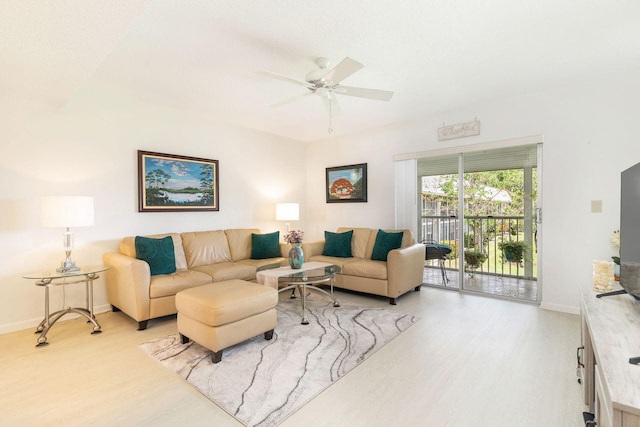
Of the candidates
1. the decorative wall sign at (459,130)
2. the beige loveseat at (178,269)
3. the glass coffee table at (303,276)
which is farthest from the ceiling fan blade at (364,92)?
the beige loveseat at (178,269)

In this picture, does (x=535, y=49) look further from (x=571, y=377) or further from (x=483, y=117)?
(x=571, y=377)

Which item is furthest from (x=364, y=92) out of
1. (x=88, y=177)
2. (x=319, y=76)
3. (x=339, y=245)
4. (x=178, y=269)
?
(x=88, y=177)

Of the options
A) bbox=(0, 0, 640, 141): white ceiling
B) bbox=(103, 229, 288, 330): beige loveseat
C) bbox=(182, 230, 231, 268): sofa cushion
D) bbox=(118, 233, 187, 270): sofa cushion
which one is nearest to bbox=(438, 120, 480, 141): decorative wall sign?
bbox=(0, 0, 640, 141): white ceiling

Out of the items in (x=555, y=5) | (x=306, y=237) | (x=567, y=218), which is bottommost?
(x=306, y=237)

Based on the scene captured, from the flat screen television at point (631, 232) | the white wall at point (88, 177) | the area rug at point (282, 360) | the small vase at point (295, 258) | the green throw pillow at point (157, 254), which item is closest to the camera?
the flat screen television at point (631, 232)

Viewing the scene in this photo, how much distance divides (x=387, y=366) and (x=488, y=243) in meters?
2.81

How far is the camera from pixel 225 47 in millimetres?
2447

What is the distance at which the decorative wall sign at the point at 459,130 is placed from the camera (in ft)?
12.8

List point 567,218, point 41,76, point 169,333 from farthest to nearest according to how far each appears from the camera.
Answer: point 567,218, point 169,333, point 41,76

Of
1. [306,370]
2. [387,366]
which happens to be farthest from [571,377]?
[306,370]

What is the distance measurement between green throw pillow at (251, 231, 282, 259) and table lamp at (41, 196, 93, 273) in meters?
1.98

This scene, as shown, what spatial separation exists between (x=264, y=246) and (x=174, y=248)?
120 cm

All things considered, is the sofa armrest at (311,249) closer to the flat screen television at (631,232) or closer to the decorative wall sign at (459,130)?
the decorative wall sign at (459,130)

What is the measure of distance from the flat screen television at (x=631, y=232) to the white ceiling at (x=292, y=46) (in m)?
1.22
